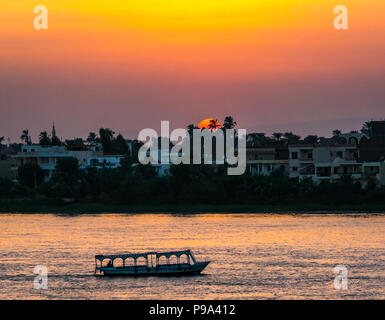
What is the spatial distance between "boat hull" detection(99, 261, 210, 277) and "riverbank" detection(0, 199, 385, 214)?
55.8 meters

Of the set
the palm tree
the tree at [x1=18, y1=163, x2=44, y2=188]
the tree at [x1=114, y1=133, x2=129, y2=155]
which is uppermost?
the palm tree

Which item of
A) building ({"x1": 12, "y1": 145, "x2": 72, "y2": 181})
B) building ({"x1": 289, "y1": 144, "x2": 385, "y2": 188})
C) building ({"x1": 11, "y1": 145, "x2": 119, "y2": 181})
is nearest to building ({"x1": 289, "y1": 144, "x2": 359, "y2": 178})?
building ({"x1": 289, "y1": 144, "x2": 385, "y2": 188})

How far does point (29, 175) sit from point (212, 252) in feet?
235

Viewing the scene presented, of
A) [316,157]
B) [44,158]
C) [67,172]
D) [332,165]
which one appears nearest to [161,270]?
[332,165]

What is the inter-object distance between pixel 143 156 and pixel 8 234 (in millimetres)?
70780

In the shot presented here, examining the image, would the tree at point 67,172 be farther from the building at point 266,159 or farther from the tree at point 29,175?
the building at point 266,159

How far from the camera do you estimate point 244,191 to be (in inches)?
4053

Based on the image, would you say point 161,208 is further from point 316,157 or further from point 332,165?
point 332,165

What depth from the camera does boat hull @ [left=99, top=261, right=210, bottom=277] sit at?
42.0m

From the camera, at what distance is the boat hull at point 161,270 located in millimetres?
42031

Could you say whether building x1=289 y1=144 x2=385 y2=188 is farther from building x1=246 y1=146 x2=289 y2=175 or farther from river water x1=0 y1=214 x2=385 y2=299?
river water x1=0 y1=214 x2=385 y2=299

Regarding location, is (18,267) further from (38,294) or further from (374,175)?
(374,175)

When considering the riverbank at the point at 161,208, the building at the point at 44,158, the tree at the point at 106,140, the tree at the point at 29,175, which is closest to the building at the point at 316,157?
the riverbank at the point at 161,208
